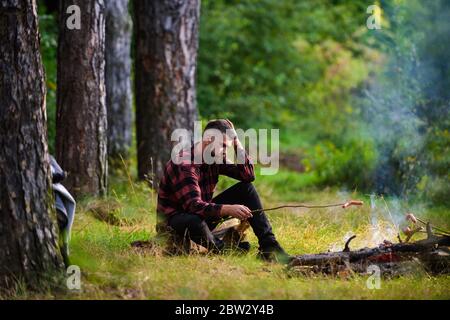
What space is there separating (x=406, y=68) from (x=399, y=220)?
448 cm

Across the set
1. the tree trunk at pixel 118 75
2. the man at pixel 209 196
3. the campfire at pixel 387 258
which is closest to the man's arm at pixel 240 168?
the man at pixel 209 196

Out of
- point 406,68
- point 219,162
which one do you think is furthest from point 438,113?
point 219,162

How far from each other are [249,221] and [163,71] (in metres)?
3.88

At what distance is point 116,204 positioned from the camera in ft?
26.8

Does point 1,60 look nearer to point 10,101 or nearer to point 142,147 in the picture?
point 10,101

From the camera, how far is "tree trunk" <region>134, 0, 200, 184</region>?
9703mm

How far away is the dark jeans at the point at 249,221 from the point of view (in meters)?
6.21

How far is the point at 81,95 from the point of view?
320 inches

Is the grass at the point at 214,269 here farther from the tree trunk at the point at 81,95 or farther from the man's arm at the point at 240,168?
the man's arm at the point at 240,168

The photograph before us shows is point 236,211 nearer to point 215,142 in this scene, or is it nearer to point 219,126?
point 215,142

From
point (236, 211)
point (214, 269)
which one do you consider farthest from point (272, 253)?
point (214, 269)

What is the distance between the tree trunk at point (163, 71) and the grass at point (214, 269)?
1.96 metres

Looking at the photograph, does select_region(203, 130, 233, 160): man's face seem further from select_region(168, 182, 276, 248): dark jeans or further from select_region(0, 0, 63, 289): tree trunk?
select_region(0, 0, 63, 289): tree trunk

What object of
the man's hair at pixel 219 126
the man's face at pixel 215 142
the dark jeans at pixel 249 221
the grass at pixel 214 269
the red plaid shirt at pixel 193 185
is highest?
the man's hair at pixel 219 126
